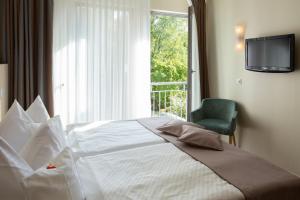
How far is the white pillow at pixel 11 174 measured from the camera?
1.06 metres

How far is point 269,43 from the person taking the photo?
302 centimetres

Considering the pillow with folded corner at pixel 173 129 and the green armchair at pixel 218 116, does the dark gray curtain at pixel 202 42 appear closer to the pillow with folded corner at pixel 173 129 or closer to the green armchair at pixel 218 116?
the green armchair at pixel 218 116

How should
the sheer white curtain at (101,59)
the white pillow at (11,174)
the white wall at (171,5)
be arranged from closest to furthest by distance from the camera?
1. the white pillow at (11,174)
2. the sheer white curtain at (101,59)
3. the white wall at (171,5)

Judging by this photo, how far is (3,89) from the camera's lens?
9.27 feet

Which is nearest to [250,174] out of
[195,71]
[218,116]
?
[218,116]

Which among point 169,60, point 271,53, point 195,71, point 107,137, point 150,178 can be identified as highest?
point 169,60

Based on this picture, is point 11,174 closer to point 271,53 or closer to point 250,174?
point 250,174

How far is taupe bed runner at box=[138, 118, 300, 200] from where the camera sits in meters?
1.43

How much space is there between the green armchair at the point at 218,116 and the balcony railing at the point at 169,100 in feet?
3.71

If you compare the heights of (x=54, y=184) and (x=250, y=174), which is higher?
(x=54, y=184)

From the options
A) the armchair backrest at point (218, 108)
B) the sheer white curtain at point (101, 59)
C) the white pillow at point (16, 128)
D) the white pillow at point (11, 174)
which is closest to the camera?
the white pillow at point (11, 174)

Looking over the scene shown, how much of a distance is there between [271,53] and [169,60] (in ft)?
8.96

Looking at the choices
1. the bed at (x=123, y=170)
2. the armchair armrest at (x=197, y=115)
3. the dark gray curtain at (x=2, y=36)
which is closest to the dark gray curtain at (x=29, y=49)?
the dark gray curtain at (x=2, y=36)

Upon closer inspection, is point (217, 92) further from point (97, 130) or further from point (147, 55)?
point (97, 130)
